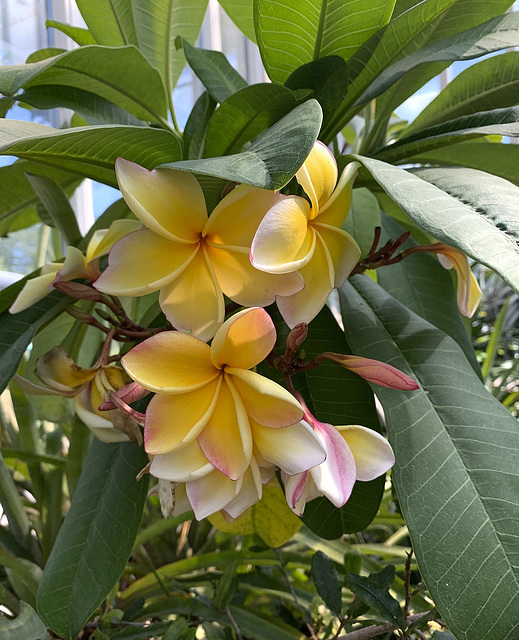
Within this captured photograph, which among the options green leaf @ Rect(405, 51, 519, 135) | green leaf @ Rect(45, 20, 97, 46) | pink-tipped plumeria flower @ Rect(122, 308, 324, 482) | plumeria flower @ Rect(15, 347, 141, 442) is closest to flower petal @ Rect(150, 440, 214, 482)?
pink-tipped plumeria flower @ Rect(122, 308, 324, 482)

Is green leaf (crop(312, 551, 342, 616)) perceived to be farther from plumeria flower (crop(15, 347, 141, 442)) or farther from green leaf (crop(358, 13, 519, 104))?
green leaf (crop(358, 13, 519, 104))

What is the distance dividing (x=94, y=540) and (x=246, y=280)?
0.27 meters

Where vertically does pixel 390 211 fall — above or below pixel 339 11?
below

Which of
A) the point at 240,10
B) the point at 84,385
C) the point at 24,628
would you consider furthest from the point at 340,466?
the point at 240,10

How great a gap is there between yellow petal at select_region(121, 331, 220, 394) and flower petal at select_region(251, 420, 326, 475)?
5 cm

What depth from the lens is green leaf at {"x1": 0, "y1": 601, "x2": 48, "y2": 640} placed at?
43 centimetres

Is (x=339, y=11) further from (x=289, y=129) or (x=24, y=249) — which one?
(x=24, y=249)

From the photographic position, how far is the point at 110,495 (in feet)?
1.60

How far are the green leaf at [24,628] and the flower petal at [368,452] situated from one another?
311 millimetres

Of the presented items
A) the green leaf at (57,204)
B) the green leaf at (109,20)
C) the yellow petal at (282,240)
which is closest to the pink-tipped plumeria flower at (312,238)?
the yellow petal at (282,240)

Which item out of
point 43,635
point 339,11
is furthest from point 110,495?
point 339,11

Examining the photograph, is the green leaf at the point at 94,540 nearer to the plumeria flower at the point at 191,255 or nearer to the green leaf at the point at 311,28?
the plumeria flower at the point at 191,255

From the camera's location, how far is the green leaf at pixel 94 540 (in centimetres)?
42

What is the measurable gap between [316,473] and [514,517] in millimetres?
139
